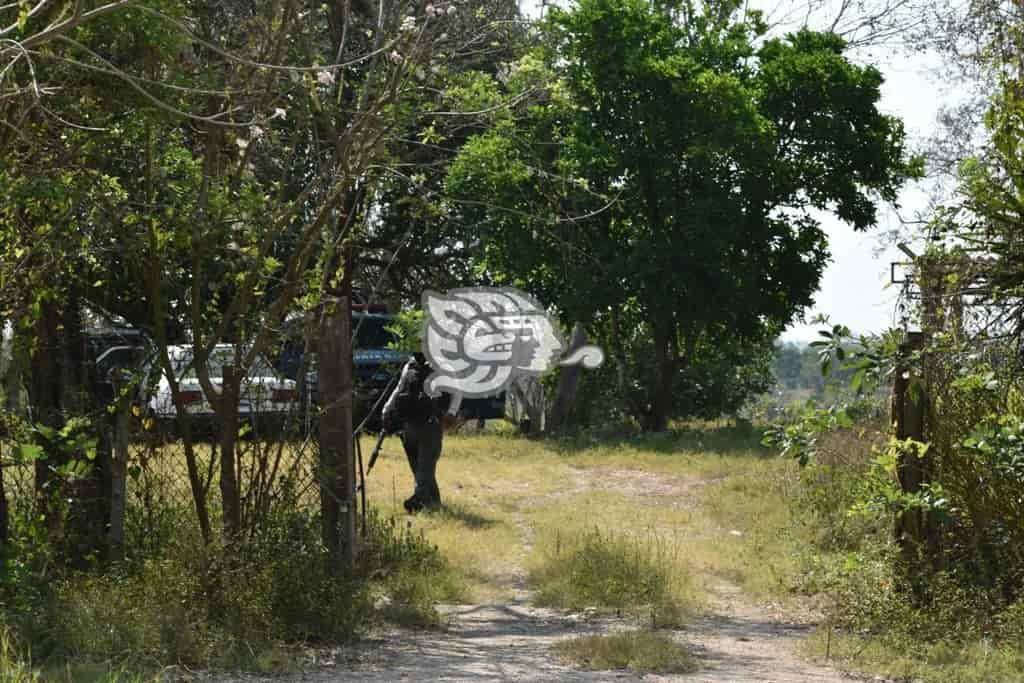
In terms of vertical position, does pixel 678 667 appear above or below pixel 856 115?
below

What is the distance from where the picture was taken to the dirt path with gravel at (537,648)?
797 centimetres

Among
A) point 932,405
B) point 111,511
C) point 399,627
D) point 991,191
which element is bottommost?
point 399,627

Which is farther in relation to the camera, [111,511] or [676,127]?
[676,127]

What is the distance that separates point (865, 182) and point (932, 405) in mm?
18573

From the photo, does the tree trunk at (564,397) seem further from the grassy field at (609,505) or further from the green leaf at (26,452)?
the green leaf at (26,452)

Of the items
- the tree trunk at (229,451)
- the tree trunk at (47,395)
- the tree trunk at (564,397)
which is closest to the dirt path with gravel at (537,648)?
the tree trunk at (229,451)

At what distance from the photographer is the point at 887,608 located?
9.23 m

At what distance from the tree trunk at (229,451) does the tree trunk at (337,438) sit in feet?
2.41

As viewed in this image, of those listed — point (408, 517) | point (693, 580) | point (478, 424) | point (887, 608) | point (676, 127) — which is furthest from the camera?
point (478, 424)

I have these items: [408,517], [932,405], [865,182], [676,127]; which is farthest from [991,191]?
[865,182]

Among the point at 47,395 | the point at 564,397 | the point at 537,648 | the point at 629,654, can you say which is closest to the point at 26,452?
the point at 47,395

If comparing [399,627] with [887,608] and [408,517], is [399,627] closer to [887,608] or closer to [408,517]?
[887,608]

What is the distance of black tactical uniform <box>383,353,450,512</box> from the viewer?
1482cm

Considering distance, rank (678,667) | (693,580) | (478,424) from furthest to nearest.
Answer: (478,424), (693,580), (678,667)
